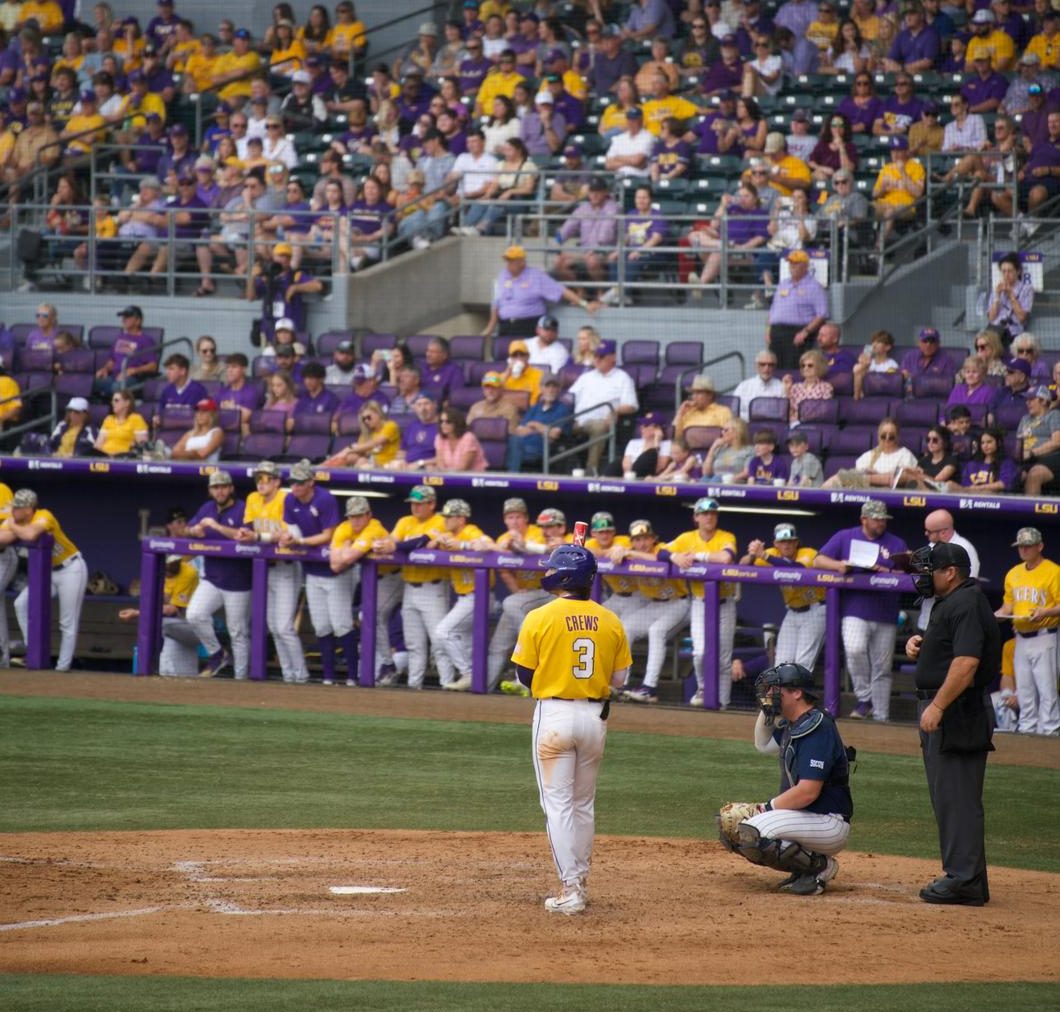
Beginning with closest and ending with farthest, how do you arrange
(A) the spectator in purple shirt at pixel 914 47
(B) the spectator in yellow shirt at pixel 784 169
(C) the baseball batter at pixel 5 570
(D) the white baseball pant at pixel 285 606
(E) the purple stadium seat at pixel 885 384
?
(D) the white baseball pant at pixel 285 606 < (C) the baseball batter at pixel 5 570 < (E) the purple stadium seat at pixel 885 384 < (B) the spectator in yellow shirt at pixel 784 169 < (A) the spectator in purple shirt at pixel 914 47

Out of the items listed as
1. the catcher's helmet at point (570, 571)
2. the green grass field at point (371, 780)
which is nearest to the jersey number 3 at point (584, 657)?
the catcher's helmet at point (570, 571)

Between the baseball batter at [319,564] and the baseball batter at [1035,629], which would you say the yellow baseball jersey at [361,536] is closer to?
the baseball batter at [319,564]

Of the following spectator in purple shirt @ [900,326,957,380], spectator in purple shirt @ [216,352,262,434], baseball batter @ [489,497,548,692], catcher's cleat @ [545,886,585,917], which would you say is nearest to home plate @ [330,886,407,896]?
catcher's cleat @ [545,886,585,917]

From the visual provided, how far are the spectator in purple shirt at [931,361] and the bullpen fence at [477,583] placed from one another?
302cm

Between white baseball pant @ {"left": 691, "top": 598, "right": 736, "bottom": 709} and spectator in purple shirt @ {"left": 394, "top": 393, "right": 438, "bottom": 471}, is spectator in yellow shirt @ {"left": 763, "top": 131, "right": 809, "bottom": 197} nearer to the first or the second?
spectator in purple shirt @ {"left": 394, "top": 393, "right": 438, "bottom": 471}

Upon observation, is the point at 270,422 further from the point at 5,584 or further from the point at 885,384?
the point at 885,384

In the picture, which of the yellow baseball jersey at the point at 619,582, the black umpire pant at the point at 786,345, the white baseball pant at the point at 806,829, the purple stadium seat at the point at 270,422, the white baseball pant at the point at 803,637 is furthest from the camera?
the purple stadium seat at the point at 270,422

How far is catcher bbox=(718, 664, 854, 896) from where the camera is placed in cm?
761

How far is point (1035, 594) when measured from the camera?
13133 millimetres

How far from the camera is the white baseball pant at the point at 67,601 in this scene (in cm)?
1557

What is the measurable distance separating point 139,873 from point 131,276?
45.8 feet

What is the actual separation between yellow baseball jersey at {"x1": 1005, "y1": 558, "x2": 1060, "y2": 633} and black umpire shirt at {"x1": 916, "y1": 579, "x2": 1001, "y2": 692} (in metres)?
5.69

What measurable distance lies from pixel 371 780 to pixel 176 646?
17.3 ft

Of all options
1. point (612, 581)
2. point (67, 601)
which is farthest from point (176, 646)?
point (612, 581)
